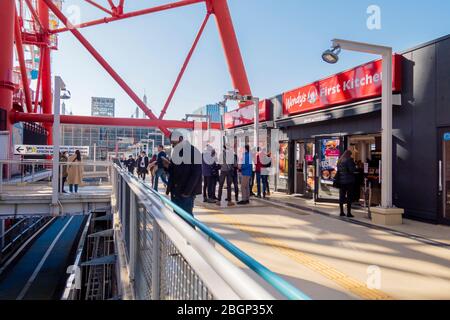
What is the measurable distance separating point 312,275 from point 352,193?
458 centimetres

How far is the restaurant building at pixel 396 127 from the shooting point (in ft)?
24.1

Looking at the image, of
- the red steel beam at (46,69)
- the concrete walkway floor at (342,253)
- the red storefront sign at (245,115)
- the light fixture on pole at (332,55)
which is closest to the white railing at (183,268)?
the concrete walkway floor at (342,253)

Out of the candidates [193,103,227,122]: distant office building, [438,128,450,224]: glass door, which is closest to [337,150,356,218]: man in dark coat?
[438,128,450,224]: glass door

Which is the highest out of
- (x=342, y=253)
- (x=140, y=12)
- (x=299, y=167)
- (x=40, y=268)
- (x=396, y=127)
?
(x=140, y=12)

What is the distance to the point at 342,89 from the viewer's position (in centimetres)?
1005

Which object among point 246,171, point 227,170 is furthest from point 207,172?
point 246,171

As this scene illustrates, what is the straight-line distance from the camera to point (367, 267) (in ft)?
15.0

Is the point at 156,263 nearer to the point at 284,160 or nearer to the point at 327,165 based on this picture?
the point at 327,165

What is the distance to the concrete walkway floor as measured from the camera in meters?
3.90

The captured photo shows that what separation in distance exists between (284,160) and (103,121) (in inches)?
470

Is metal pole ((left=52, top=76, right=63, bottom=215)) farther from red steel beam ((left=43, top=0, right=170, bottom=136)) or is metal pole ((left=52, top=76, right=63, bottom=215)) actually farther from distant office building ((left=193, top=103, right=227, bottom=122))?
red steel beam ((left=43, top=0, right=170, bottom=136))

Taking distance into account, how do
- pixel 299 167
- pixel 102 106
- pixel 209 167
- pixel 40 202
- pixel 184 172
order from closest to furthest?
pixel 184 172 < pixel 209 167 < pixel 40 202 < pixel 299 167 < pixel 102 106

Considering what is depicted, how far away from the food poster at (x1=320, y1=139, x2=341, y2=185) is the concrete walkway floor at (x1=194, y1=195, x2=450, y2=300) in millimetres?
2033
